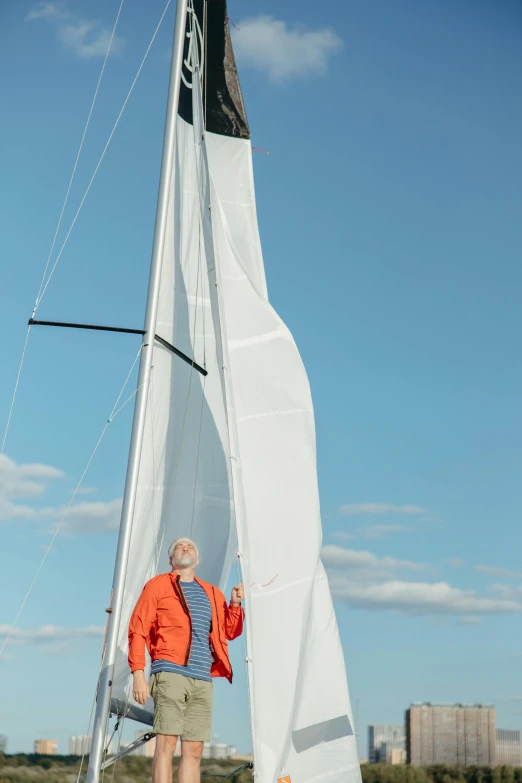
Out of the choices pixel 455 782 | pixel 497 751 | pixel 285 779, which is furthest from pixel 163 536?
pixel 497 751

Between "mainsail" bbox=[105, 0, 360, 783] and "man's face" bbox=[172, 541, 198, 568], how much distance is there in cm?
40

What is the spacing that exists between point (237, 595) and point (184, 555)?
509 millimetres

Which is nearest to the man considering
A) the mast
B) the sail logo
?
the mast

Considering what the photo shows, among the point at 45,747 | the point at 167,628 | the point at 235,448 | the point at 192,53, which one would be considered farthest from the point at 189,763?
the point at 45,747

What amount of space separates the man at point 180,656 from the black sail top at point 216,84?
170 inches

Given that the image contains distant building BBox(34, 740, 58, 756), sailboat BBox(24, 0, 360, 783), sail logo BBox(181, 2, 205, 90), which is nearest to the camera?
sailboat BBox(24, 0, 360, 783)

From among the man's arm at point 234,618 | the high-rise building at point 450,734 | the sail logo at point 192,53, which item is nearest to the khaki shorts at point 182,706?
the man's arm at point 234,618

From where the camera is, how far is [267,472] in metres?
7.18

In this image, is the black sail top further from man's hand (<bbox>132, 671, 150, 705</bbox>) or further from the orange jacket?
man's hand (<bbox>132, 671, 150, 705</bbox>)

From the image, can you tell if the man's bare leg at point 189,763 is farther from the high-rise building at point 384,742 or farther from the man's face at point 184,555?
the high-rise building at point 384,742

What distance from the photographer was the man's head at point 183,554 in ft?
20.2

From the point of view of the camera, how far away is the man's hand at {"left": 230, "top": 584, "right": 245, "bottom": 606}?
638cm

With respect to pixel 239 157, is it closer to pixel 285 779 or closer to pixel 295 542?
pixel 295 542

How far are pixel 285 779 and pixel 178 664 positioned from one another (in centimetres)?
125
